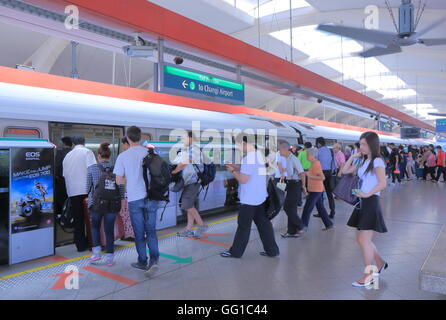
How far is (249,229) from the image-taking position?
4633 mm

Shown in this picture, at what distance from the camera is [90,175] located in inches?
184

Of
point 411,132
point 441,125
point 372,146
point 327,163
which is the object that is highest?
point 441,125

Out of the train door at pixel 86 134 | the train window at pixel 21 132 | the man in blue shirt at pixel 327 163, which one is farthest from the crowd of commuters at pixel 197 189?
the man in blue shirt at pixel 327 163

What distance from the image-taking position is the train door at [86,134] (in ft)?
17.2

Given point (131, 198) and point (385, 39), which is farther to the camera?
point (385, 39)

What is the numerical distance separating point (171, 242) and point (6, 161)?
252 cm

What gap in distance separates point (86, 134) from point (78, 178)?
850 millimetres

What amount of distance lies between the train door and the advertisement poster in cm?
50

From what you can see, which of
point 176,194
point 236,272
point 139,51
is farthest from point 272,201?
point 139,51

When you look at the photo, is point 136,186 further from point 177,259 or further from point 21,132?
point 21,132

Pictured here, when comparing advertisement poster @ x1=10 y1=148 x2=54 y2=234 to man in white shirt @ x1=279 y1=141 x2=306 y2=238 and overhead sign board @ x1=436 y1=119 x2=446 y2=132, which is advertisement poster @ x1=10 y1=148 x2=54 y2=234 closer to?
man in white shirt @ x1=279 y1=141 x2=306 y2=238

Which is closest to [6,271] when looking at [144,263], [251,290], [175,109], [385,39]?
[144,263]
